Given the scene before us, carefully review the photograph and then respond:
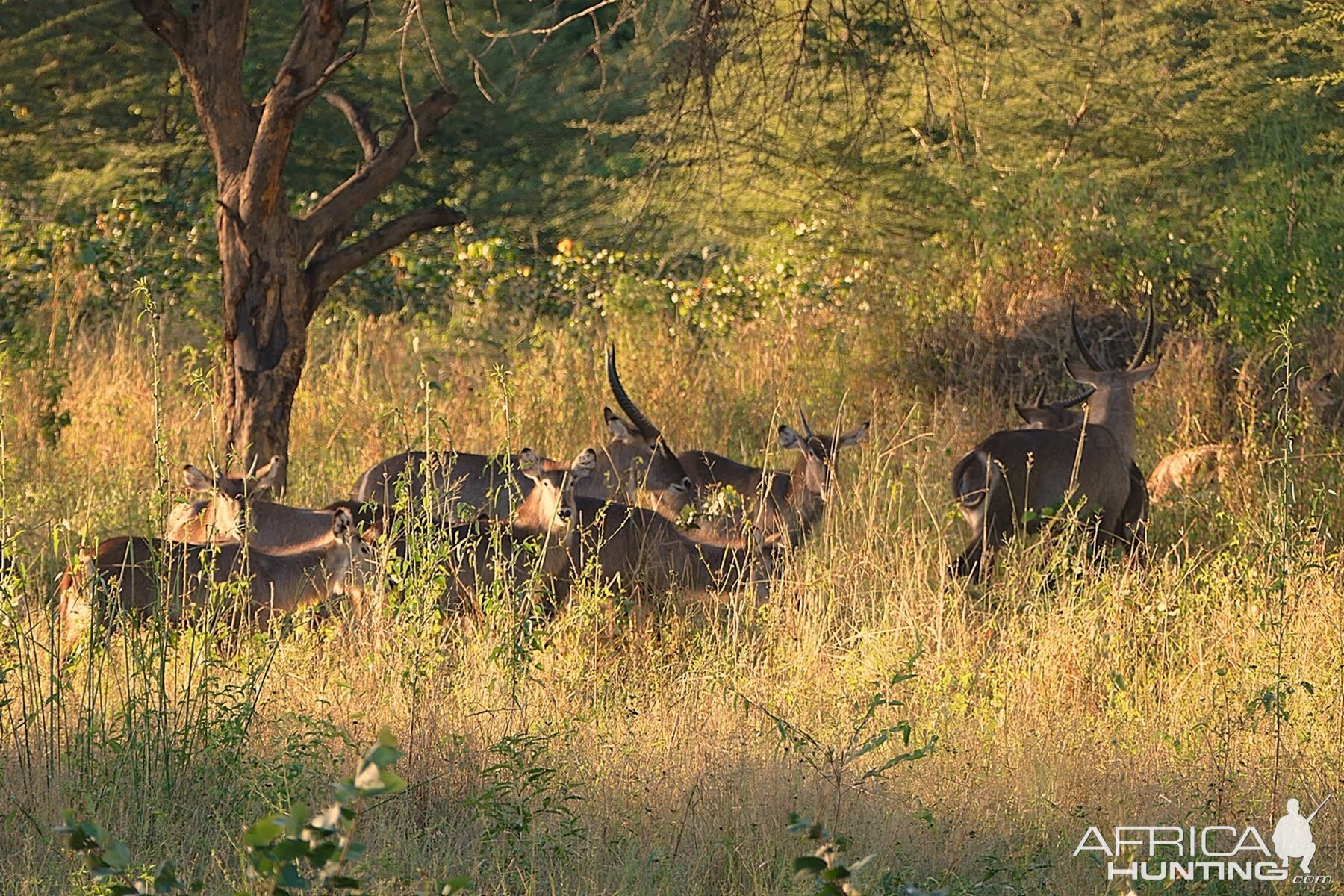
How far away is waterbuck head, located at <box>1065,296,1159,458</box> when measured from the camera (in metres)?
8.48

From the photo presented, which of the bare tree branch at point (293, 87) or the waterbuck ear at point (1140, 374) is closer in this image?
the bare tree branch at point (293, 87)

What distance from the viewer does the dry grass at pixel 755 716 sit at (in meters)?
3.92

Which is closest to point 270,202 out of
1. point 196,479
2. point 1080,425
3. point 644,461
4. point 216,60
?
point 216,60

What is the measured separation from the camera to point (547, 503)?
253 inches

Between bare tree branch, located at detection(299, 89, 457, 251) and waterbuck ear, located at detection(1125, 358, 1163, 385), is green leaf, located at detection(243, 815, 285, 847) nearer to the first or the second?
bare tree branch, located at detection(299, 89, 457, 251)

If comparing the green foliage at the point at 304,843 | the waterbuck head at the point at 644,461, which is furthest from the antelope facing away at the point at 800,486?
the green foliage at the point at 304,843

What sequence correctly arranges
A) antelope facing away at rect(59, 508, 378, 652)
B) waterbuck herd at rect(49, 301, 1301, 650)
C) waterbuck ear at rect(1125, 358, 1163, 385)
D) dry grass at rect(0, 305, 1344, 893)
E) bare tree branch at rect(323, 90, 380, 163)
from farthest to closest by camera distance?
waterbuck ear at rect(1125, 358, 1163, 385) → bare tree branch at rect(323, 90, 380, 163) → antelope facing away at rect(59, 508, 378, 652) → waterbuck herd at rect(49, 301, 1301, 650) → dry grass at rect(0, 305, 1344, 893)

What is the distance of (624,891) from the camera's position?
11.8 feet

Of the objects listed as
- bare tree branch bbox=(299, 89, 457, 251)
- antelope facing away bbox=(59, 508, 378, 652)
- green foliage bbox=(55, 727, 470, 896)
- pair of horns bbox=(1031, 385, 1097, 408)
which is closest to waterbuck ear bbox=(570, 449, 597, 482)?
antelope facing away bbox=(59, 508, 378, 652)

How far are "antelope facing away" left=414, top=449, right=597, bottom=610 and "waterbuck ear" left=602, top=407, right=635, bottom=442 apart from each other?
2413 millimetres

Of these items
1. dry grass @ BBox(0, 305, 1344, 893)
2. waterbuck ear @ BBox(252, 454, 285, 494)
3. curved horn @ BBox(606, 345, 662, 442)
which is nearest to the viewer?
dry grass @ BBox(0, 305, 1344, 893)

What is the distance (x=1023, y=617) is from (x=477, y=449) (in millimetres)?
4862

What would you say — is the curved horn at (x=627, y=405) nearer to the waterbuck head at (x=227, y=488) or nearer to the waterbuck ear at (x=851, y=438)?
the waterbuck ear at (x=851, y=438)

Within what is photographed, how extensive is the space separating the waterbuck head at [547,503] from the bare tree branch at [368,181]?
2186 mm
